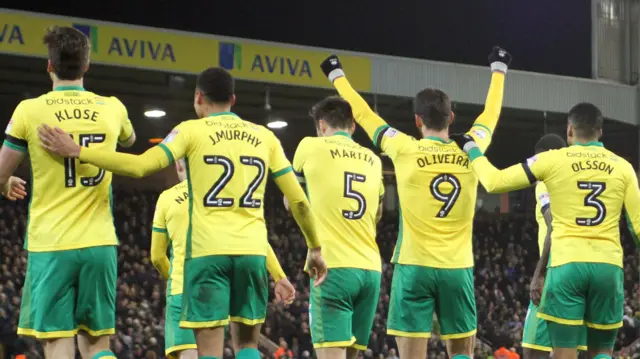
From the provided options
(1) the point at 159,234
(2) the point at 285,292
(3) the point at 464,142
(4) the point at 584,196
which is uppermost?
(3) the point at 464,142

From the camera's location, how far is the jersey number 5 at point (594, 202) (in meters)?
9.32

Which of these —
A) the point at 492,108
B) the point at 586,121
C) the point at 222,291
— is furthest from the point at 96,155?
the point at 586,121

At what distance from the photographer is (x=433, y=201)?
9086 millimetres

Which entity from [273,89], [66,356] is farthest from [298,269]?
[66,356]

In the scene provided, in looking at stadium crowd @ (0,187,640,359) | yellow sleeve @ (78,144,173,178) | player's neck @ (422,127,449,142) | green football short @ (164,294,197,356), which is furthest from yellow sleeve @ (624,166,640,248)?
stadium crowd @ (0,187,640,359)

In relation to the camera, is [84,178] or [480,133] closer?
[84,178]

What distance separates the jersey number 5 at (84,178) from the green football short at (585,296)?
3859mm

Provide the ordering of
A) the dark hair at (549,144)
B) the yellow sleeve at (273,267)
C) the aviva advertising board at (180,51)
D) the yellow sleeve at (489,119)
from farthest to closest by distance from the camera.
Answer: the aviva advertising board at (180,51) < the dark hair at (549,144) < the yellow sleeve at (489,119) < the yellow sleeve at (273,267)

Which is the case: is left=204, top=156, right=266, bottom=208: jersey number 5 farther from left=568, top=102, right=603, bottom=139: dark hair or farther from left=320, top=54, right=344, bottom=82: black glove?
left=568, top=102, right=603, bottom=139: dark hair

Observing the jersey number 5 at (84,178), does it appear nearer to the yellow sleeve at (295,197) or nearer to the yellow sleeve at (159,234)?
the yellow sleeve at (295,197)

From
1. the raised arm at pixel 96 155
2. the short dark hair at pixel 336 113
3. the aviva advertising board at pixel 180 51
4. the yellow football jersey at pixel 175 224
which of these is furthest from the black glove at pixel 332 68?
the aviva advertising board at pixel 180 51

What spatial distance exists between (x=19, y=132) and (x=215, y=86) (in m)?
1.32

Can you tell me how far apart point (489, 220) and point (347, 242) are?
28.4 m

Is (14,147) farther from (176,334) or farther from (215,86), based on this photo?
(176,334)
